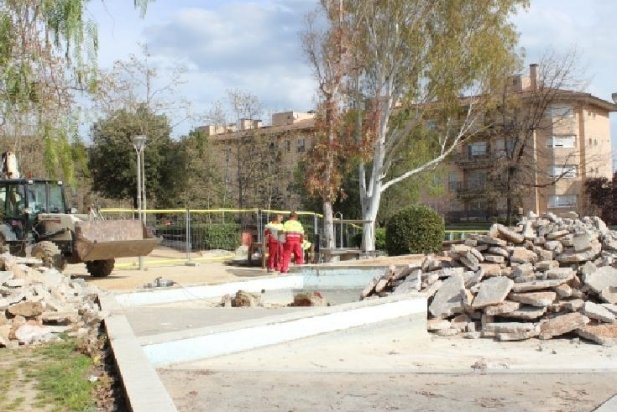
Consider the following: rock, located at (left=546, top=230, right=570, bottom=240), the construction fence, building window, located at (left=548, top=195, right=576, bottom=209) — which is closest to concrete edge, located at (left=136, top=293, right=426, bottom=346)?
rock, located at (left=546, top=230, right=570, bottom=240)

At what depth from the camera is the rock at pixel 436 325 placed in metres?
10.4

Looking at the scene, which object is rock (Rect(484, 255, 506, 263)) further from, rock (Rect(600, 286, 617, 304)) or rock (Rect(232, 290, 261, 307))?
rock (Rect(232, 290, 261, 307))

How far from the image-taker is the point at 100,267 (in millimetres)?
18375

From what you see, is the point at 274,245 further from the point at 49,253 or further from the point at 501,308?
the point at 501,308

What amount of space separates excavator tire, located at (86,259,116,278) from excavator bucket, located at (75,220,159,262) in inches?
41.8

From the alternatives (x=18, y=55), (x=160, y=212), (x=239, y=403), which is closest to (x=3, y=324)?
(x=18, y=55)

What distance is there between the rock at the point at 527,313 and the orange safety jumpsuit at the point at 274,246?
29.2 feet

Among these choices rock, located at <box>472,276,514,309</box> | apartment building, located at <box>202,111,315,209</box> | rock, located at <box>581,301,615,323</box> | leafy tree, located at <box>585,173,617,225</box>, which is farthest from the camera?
leafy tree, located at <box>585,173,617,225</box>

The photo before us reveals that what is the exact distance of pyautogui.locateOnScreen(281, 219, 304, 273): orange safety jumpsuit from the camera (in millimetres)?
18344

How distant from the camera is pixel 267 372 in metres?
6.93

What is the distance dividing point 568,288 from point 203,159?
1327 inches

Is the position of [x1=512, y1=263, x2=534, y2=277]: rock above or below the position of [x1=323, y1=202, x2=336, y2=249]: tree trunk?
below

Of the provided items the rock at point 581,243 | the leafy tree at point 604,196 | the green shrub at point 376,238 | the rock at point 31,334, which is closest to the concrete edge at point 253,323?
the rock at point 31,334

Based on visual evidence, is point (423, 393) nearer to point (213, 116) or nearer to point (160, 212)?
point (160, 212)
